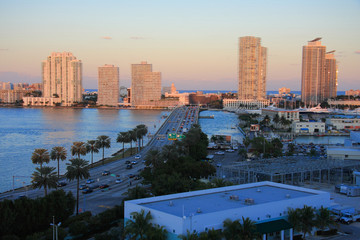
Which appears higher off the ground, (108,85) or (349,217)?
(108,85)

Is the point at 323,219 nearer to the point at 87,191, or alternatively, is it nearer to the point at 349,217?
the point at 349,217

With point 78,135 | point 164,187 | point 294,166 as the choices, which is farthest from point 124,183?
point 78,135

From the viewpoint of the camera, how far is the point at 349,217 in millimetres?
9625

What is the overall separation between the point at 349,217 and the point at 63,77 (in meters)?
92.0

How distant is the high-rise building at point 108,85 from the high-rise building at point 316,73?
40.9 m

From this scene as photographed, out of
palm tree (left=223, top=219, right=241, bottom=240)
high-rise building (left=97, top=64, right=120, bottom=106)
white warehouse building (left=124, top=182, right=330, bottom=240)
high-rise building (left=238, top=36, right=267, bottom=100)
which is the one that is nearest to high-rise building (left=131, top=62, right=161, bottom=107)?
high-rise building (left=97, top=64, right=120, bottom=106)

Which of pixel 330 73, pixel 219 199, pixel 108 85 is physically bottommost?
pixel 219 199

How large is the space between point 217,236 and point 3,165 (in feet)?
51.6

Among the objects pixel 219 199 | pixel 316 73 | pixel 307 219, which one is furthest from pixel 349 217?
pixel 316 73

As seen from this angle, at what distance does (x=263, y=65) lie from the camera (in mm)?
95812

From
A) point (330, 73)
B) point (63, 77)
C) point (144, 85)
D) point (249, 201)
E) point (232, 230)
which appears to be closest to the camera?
point (232, 230)

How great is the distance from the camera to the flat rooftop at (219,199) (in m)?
7.54

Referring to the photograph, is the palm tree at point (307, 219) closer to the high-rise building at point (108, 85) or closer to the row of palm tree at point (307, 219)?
the row of palm tree at point (307, 219)

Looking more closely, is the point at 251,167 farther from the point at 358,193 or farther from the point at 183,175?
the point at 358,193
